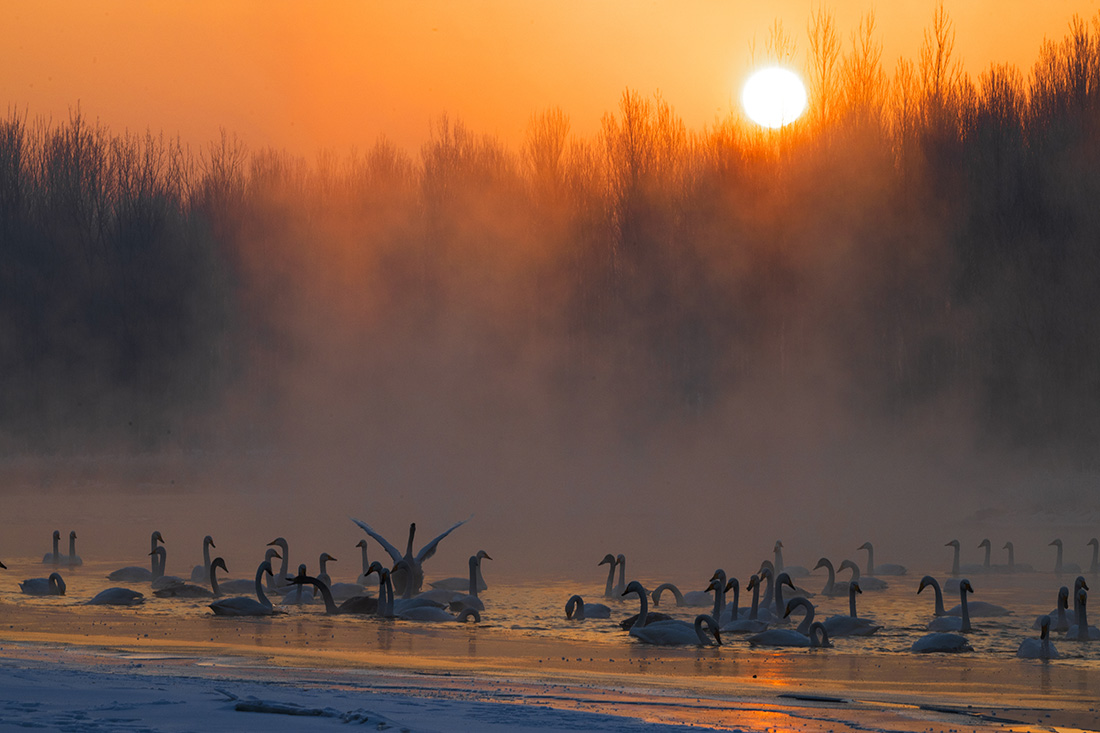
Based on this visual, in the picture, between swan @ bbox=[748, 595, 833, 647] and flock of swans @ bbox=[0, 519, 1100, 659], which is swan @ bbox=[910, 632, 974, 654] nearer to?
flock of swans @ bbox=[0, 519, 1100, 659]

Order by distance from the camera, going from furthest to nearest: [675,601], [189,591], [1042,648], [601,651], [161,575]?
1. [161,575]
2. [675,601]
3. [189,591]
4. [601,651]
5. [1042,648]

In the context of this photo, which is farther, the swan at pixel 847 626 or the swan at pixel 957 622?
the swan at pixel 957 622

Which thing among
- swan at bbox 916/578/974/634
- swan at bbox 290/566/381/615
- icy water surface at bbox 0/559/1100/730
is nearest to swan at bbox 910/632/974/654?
icy water surface at bbox 0/559/1100/730

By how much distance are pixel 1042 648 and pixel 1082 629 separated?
1083 mm

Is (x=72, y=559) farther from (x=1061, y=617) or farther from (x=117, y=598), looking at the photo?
(x=1061, y=617)

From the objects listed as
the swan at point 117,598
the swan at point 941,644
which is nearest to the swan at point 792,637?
the swan at point 941,644

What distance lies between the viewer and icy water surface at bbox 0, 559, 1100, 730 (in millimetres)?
9266

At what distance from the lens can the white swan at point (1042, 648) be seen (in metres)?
10.8

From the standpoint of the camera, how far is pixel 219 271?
43.9m

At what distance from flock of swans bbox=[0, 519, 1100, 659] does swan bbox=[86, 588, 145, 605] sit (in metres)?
0.01

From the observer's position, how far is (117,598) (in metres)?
13.8

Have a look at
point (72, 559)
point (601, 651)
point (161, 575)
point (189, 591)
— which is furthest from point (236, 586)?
point (601, 651)

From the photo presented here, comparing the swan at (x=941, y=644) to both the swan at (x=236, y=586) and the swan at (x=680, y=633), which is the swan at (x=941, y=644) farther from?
the swan at (x=236, y=586)

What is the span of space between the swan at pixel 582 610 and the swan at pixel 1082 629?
4.50m
